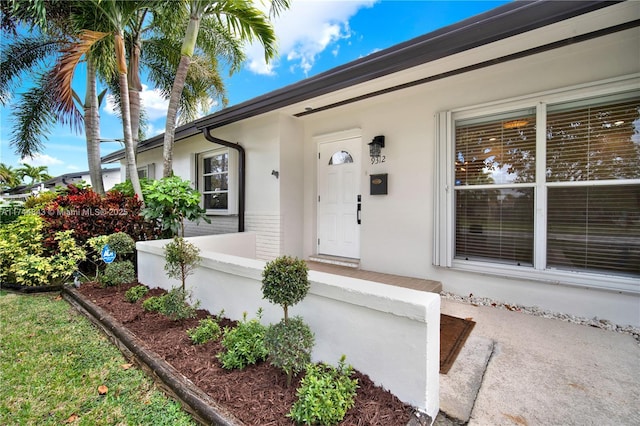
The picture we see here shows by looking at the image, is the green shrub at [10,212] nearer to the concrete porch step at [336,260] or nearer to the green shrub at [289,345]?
the concrete porch step at [336,260]

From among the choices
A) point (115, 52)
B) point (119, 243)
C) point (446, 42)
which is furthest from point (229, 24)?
point (446, 42)

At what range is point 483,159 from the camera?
376 centimetres

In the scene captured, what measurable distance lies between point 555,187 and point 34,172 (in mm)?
34120

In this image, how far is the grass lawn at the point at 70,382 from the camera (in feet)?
5.90

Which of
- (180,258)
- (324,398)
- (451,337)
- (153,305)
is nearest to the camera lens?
(324,398)

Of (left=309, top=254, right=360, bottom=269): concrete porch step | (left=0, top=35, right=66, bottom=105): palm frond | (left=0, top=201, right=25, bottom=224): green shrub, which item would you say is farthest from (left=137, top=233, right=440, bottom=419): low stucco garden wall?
→ (left=0, top=35, right=66, bottom=105): palm frond

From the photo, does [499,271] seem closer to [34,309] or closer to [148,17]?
[34,309]

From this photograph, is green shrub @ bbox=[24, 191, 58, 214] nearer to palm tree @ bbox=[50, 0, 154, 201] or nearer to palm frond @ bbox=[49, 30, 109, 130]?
palm tree @ bbox=[50, 0, 154, 201]

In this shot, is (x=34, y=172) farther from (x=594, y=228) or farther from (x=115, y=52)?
(x=594, y=228)

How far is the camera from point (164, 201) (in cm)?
451

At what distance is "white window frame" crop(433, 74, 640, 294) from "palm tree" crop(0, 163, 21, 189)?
3069 centimetres

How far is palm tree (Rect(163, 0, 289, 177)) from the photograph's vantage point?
5.11 m

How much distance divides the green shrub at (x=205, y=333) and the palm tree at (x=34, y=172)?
30.5 m

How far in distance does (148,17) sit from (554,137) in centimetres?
836
